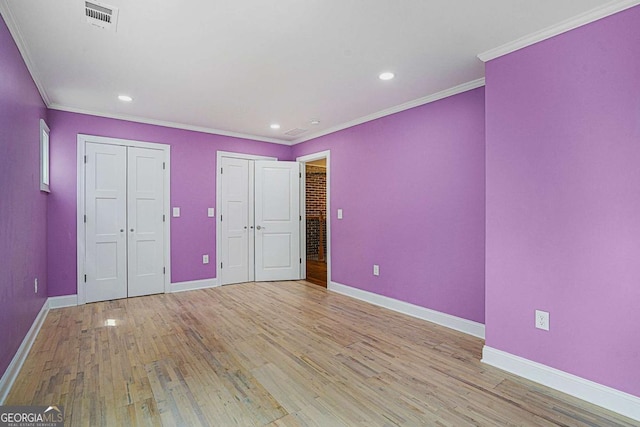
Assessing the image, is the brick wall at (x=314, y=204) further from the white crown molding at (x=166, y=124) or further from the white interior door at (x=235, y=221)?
the white interior door at (x=235, y=221)

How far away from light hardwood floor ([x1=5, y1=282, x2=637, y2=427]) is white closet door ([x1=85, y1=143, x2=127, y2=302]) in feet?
1.88

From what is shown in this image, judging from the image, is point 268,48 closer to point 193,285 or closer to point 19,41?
point 19,41

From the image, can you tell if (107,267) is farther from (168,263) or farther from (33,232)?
(33,232)

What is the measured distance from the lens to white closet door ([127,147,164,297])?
430 centimetres

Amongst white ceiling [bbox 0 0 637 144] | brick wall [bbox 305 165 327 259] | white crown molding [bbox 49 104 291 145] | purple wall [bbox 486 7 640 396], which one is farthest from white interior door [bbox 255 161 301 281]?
purple wall [bbox 486 7 640 396]

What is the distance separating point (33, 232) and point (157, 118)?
2.11 m

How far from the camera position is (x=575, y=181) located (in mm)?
2047

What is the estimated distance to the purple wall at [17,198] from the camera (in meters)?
2.05

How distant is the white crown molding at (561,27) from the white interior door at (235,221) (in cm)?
383

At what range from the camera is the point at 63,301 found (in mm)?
3842

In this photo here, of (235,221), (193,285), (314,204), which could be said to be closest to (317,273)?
(235,221)

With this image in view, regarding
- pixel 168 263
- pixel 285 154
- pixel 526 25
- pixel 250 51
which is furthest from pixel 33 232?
pixel 526 25

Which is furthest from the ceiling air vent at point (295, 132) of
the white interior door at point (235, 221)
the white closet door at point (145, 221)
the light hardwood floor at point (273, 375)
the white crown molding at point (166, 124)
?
the light hardwood floor at point (273, 375)

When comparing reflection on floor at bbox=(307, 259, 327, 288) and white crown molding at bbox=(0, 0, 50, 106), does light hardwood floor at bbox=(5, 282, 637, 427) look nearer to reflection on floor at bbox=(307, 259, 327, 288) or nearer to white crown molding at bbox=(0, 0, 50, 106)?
reflection on floor at bbox=(307, 259, 327, 288)
